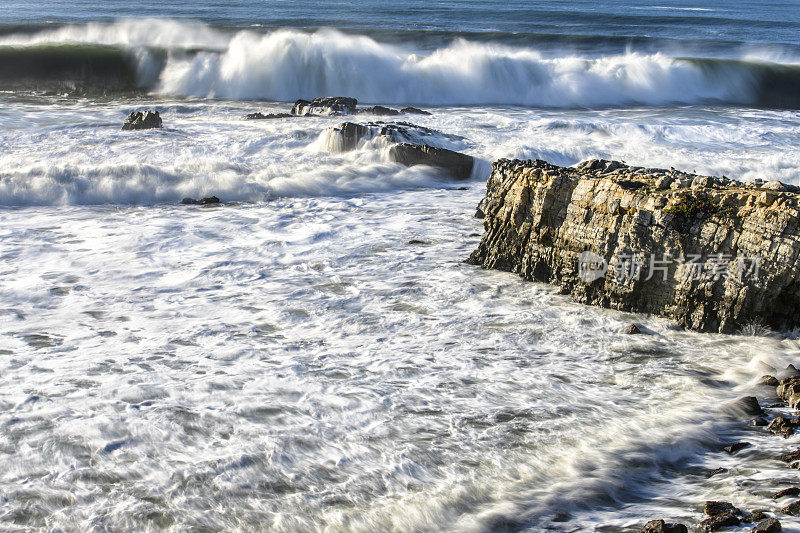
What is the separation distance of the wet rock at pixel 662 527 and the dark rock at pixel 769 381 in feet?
6.86

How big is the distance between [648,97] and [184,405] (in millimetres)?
23976

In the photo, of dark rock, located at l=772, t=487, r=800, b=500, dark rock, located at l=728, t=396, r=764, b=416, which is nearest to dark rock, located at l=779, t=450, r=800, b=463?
dark rock, located at l=772, t=487, r=800, b=500

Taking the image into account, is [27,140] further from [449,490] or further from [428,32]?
[428,32]

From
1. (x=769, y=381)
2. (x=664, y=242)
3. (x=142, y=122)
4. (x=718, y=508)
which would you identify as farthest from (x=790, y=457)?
(x=142, y=122)

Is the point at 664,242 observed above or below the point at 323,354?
above

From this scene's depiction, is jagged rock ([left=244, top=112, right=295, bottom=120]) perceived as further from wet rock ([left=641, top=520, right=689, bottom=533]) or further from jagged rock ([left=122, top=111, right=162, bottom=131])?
wet rock ([left=641, top=520, right=689, bottom=533])

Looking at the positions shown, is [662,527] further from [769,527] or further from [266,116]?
[266,116]

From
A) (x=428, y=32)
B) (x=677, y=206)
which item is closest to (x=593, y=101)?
(x=428, y=32)

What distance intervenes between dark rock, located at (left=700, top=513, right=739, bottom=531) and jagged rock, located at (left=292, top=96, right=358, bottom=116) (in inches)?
600

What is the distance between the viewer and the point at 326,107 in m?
17.8

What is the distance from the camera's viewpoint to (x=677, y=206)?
6.38m

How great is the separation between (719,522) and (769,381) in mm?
2021

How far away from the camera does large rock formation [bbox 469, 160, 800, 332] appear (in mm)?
5969

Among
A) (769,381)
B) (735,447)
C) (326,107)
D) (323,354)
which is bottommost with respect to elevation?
(323,354)
